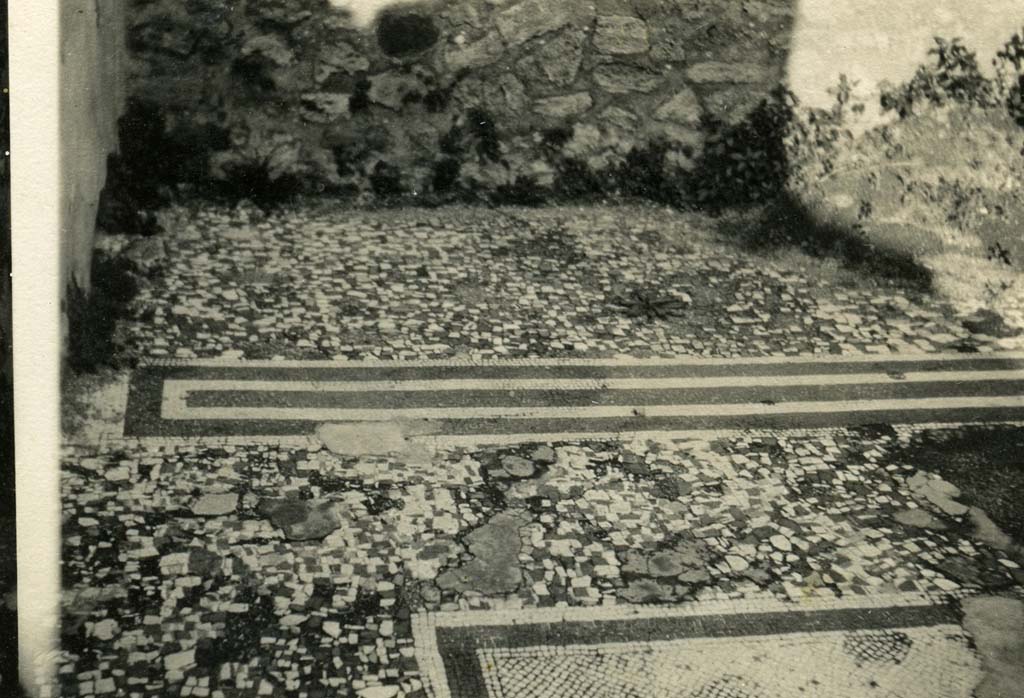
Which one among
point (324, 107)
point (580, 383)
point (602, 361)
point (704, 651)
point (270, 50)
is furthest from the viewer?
point (324, 107)

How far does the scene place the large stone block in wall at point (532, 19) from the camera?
16.5 feet

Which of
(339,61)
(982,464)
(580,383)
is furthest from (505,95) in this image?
(982,464)

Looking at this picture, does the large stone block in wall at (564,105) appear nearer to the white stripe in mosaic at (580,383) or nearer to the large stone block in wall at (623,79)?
the large stone block in wall at (623,79)

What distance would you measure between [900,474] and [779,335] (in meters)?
0.89

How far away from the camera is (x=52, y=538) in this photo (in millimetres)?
2947

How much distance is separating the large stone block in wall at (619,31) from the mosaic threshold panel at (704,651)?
289 cm

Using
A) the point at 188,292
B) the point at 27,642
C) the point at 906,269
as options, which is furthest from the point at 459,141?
the point at 27,642

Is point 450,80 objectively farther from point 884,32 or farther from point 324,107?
point 884,32

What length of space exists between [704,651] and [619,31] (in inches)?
122

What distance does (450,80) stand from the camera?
5.05m

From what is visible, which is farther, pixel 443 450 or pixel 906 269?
pixel 906 269

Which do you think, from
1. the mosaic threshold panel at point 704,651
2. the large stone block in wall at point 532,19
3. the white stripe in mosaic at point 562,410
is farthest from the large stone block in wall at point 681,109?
the mosaic threshold panel at point 704,651

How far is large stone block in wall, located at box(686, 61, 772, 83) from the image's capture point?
5.18m

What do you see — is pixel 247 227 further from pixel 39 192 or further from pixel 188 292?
pixel 39 192
